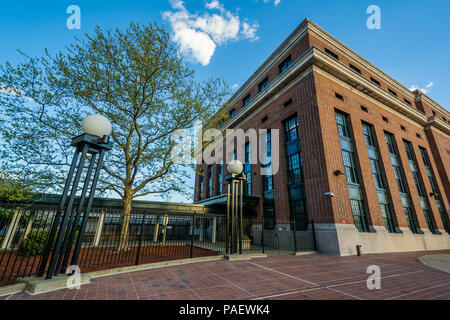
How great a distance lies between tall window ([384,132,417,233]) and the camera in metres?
16.2

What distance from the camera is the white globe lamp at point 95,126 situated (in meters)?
4.67

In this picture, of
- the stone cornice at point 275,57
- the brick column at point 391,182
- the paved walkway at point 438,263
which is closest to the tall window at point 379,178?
the brick column at point 391,182

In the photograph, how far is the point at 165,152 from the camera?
1144 centimetres

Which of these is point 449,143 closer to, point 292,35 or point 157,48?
point 292,35

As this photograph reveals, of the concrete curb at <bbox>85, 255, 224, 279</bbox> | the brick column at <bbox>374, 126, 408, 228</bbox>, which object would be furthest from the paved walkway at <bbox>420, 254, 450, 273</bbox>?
the concrete curb at <bbox>85, 255, 224, 279</bbox>

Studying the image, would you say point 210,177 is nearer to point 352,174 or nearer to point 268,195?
point 268,195

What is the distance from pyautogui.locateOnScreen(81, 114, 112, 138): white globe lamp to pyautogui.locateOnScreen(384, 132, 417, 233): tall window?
22.3m

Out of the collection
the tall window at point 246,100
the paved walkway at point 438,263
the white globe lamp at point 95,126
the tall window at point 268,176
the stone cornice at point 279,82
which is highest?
the tall window at point 246,100

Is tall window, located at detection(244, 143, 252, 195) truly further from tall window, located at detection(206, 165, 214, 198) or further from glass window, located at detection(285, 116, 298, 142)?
tall window, located at detection(206, 165, 214, 198)

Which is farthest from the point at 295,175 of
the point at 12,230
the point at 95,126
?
the point at 12,230

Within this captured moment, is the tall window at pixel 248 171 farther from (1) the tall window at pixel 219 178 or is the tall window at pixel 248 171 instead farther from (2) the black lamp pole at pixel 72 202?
(2) the black lamp pole at pixel 72 202

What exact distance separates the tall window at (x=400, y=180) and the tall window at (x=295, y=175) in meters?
10.1
